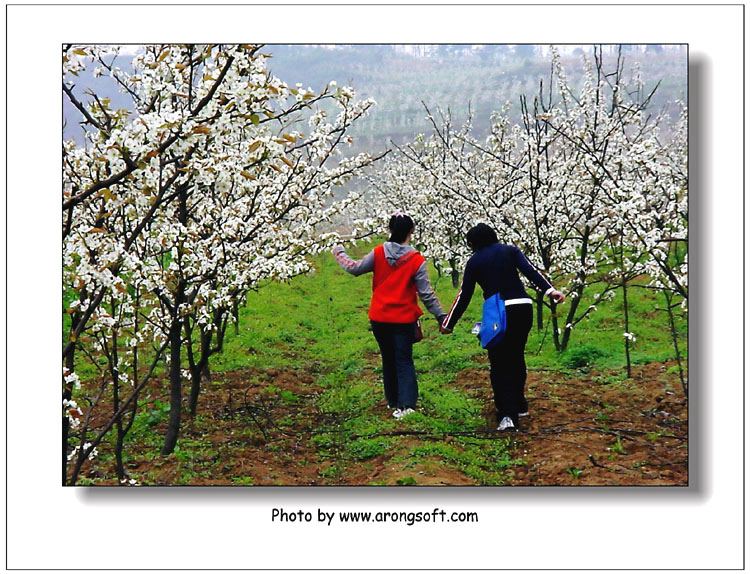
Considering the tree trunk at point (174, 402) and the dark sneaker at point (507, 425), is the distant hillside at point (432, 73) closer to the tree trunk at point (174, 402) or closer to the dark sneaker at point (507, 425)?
the tree trunk at point (174, 402)

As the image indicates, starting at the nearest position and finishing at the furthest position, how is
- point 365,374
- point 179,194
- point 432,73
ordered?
point 179,194
point 432,73
point 365,374

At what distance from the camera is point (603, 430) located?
5.54m

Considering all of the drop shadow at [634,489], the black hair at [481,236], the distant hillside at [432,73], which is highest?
the distant hillside at [432,73]

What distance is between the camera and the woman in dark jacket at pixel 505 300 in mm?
5508

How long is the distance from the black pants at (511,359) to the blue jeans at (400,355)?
810 mm

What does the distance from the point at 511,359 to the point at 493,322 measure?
39 centimetres

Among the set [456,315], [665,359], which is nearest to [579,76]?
[665,359]

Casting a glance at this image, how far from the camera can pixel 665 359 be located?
7527mm

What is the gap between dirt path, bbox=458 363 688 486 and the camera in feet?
16.0

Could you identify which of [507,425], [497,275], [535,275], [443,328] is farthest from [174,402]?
[535,275]

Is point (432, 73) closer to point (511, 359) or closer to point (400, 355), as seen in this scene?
point (400, 355)

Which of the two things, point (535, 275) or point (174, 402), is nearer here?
point (535, 275)

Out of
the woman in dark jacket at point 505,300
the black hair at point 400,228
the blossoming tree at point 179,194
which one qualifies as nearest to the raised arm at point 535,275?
the woman in dark jacket at point 505,300
